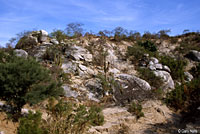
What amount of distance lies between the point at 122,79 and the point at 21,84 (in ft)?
19.6

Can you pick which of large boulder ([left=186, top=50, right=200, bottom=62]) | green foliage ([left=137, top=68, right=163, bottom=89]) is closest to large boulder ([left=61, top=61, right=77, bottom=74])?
green foliage ([left=137, top=68, right=163, bottom=89])

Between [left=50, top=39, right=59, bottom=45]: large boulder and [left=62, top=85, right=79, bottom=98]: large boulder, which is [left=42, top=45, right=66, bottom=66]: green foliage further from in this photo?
[left=62, top=85, right=79, bottom=98]: large boulder

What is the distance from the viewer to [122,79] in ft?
32.5

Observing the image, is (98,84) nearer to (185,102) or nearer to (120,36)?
(185,102)

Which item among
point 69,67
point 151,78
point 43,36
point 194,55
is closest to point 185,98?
point 151,78

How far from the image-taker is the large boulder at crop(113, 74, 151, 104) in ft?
26.5

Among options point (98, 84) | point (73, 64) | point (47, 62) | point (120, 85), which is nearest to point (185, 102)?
point (120, 85)

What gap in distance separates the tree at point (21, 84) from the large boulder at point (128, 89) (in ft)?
12.2

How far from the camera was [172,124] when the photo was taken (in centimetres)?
610

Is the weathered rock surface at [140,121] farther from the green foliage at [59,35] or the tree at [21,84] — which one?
the green foliage at [59,35]

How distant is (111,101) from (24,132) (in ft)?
17.8

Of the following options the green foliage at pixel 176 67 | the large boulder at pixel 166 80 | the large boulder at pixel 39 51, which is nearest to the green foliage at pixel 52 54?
the large boulder at pixel 39 51

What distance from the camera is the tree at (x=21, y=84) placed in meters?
4.84

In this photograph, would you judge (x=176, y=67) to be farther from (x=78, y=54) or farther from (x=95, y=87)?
(x=78, y=54)
